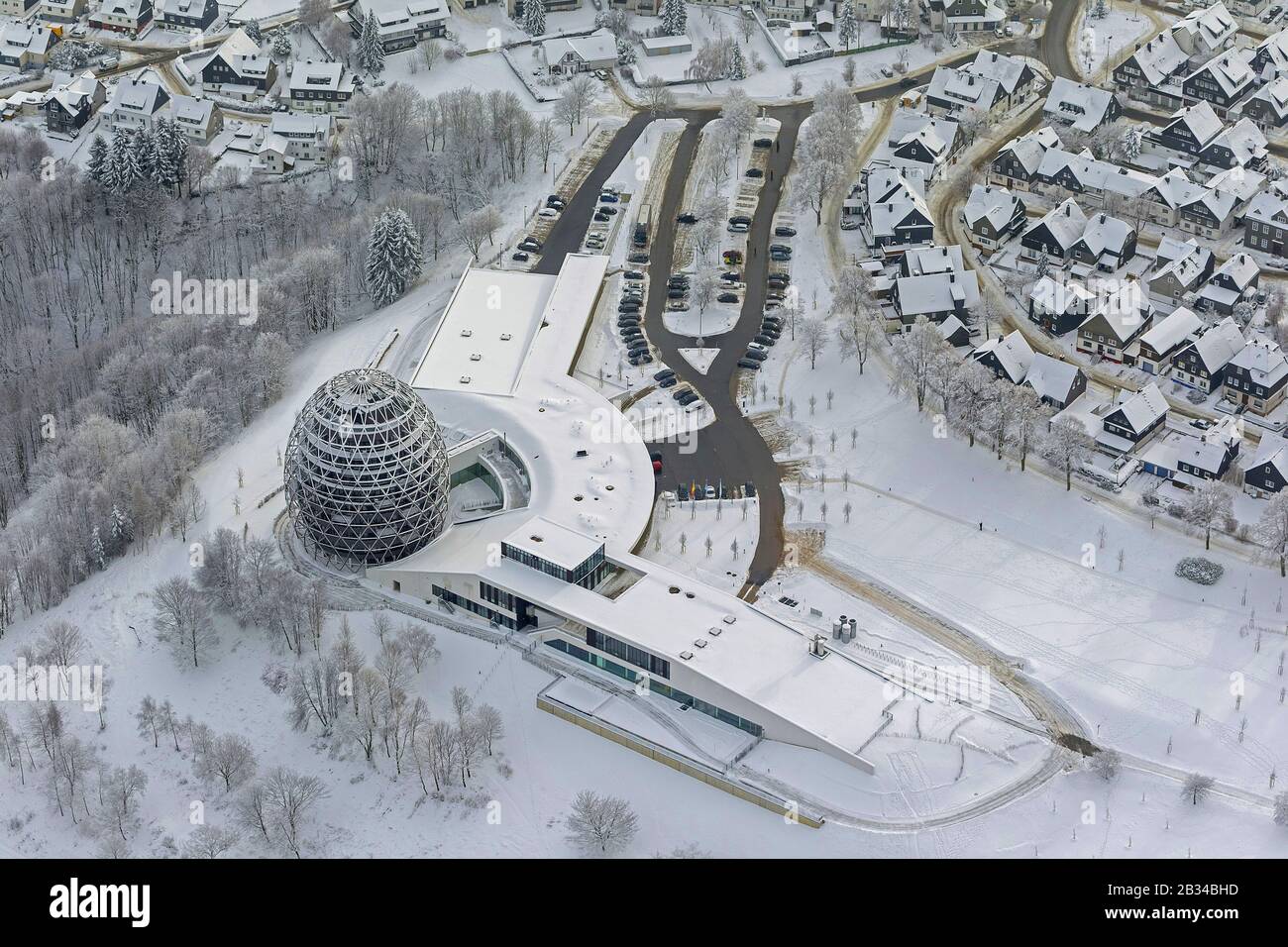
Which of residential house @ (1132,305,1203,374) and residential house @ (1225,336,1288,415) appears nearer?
residential house @ (1225,336,1288,415)

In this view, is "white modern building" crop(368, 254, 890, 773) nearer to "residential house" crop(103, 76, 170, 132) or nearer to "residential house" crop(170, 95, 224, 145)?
"residential house" crop(170, 95, 224, 145)

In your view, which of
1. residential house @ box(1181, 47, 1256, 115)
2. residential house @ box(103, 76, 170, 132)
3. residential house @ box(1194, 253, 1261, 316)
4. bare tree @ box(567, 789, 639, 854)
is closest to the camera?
bare tree @ box(567, 789, 639, 854)

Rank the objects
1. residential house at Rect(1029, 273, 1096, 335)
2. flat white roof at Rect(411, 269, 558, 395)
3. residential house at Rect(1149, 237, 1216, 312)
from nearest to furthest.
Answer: flat white roof at Rect(411, 269, 558, 395)
residential house at Rect(1029, 273, 1096, 335)
residential house at Rect(1149, 237, 1216, 312)

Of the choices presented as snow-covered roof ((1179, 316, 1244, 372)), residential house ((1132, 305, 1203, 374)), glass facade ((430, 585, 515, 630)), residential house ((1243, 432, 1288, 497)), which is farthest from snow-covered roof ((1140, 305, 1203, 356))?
glass facade ((430, 585, 515, 630))

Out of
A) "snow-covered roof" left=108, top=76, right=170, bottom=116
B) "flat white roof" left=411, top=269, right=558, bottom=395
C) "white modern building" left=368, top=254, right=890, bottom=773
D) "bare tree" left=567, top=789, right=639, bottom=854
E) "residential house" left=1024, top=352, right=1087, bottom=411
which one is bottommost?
"bare tree" left=567, top=789, right=639, bottom=854

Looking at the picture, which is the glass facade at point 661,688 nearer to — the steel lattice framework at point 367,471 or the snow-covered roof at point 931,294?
the steel lattice framework at point 367,471

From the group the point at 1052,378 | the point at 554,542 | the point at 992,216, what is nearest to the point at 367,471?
the point at 554,542

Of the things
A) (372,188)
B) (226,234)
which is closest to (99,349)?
(226,234)
